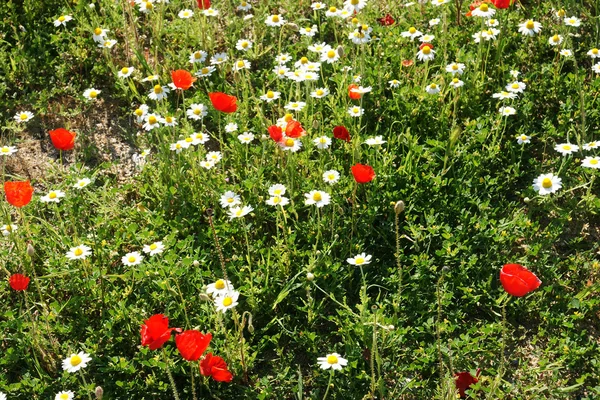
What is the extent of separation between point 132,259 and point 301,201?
0.94 m

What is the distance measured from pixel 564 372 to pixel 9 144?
321cm

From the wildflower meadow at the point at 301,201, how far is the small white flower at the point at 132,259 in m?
0.02

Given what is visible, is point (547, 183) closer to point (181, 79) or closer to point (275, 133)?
point (275, 133)

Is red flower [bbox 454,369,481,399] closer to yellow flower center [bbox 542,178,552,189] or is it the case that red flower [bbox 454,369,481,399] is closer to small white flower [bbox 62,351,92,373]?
yellow flower center [bbox 542,178,552,189]

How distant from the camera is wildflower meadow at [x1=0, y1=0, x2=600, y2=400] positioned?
3279 millimetres

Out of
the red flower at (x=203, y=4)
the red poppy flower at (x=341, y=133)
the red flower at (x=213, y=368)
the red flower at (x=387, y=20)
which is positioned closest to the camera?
the red flower at (x=213, y=368)

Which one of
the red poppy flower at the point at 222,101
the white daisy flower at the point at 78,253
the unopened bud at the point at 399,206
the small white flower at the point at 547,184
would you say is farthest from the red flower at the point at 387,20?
the white daisy flower at the point at 78,253

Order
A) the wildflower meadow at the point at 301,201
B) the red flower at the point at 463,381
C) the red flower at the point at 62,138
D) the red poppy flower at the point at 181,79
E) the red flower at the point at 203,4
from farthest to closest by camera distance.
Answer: the red flower at the point at 203,4, the red poppy flower at the point at 181,79, the red flower at the point at 62,138, the wildflower meadow at the point at 301,201, the red flower at the point at 463,381

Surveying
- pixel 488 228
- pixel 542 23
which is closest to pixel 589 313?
pixel 488 228

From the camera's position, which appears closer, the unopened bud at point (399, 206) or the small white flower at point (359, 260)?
the unopened bud at point (399, 206)

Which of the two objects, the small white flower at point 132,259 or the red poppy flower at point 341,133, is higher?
the red poppy flower at point 341,133

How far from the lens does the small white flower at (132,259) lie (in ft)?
11.6

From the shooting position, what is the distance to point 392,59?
15.0ft

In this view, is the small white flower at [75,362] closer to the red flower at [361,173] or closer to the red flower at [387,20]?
the red flower at [361,173]
